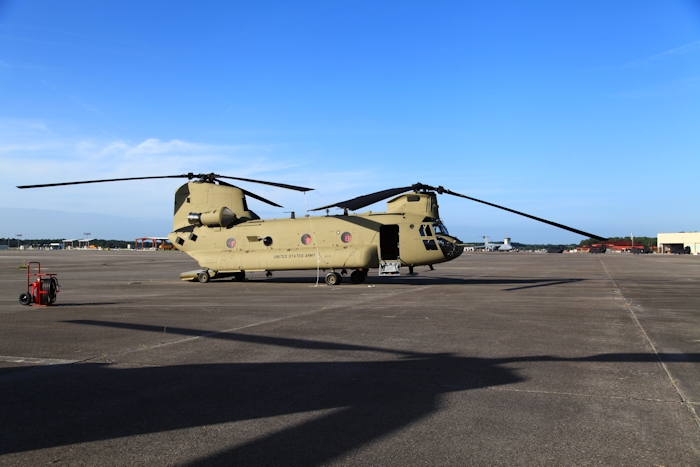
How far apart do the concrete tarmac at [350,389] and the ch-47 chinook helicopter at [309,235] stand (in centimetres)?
938

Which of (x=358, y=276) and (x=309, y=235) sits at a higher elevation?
(x=309, y=235)

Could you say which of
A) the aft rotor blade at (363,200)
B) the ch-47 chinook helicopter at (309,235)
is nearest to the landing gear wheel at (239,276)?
the ch-47 chinook helicopter at (309,235)

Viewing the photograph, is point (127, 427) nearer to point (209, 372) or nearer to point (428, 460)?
point (209, 372)

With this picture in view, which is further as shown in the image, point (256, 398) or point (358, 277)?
point (358, 277)

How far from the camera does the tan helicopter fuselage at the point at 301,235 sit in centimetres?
2219

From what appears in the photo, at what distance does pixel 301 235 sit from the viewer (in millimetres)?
23562

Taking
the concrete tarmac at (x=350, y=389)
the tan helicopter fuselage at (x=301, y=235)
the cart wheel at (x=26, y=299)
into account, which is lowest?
the concrete tarmac at (x=350, y=389)

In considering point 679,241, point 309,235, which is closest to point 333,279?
point 309,235

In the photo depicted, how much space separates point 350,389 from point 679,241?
13860cm

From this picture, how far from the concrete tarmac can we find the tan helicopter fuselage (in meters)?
9.62

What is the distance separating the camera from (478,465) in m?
4.13

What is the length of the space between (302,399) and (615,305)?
1219cm

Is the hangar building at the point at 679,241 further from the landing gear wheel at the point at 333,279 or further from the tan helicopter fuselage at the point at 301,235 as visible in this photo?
the landing gear wheel at the point at 333,279

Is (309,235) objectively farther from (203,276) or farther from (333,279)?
(203,276)
